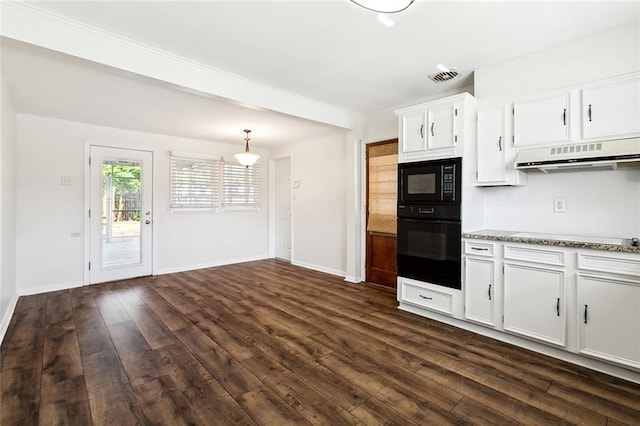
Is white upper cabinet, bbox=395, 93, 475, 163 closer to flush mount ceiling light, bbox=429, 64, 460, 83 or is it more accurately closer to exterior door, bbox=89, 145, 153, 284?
flush mount ceiling light, bbox=429, 64, 460, 83

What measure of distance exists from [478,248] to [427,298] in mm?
808

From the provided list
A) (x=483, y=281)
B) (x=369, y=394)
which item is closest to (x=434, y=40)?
(x=483, y=281)

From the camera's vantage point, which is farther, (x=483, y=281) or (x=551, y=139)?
(x=483, y=281)

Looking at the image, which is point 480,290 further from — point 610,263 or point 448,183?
point 448,183

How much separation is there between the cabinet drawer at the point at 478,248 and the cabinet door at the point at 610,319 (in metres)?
0.67

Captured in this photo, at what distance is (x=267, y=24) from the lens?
7.53ft

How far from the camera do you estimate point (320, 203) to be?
5582mm

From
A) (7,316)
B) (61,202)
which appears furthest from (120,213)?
(7,316)

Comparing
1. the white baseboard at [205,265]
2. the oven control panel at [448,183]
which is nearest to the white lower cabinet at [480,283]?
the oven control panel at [448,183]

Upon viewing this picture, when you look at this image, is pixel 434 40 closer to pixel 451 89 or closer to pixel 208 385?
pixel 451 89

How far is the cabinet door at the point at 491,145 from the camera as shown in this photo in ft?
9.52

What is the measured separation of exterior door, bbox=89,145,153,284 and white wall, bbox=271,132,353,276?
8.81ft

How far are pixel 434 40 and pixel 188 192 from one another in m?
4.80

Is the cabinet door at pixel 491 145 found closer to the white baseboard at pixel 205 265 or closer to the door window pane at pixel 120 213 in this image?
the white baseboard at pixel 205 265
